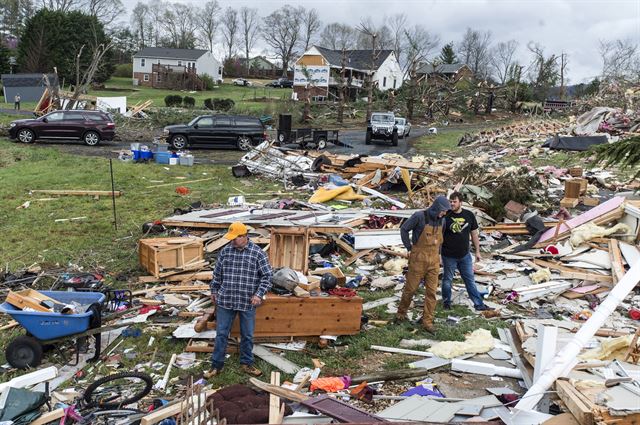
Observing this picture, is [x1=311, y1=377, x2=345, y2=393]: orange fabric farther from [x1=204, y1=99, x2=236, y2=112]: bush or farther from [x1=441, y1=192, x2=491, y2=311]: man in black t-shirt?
[x1=204, y1=99, x2=236, y2=112]: bush

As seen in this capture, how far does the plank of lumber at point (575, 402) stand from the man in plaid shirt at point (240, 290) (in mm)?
3152

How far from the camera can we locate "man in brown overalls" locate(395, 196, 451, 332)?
743cm

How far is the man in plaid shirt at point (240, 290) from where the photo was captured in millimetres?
6297

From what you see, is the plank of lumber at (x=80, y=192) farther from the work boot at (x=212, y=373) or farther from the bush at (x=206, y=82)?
the bush at (x=206, y=82)

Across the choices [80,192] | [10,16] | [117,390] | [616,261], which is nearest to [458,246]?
[616,261]

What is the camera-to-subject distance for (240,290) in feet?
20.6

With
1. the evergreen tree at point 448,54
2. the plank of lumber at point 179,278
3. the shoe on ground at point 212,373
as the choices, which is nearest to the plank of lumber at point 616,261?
the shoe on ground at point 212,373

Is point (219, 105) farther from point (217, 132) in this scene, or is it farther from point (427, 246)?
point (427, 246)

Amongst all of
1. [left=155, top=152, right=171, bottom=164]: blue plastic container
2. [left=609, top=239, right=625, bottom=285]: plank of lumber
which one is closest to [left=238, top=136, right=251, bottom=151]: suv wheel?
[left=155, top=152, right=171, bottom=164]: blue plastic container

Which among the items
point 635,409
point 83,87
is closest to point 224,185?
point 635,409

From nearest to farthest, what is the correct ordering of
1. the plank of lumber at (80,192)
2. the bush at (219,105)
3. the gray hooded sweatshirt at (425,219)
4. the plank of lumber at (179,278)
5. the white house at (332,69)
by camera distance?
the gray hooded sweatshirt at (425,219), the plank of lumber at (179,278), the plank of lumber at (80,192), the bush at (219,105), the white house at (332,69)

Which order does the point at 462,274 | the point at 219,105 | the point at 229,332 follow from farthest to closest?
the point at 219,105, the point at 462,274, the point at 229,332

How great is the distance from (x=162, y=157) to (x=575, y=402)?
18600 millimetres

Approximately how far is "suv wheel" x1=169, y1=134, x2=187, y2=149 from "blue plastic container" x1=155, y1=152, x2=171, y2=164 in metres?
3.57
